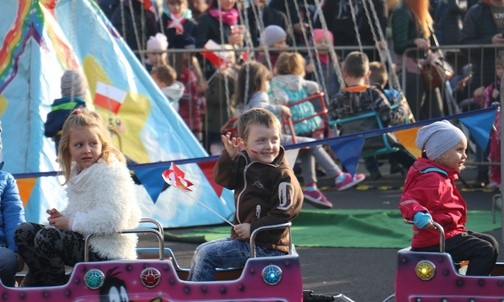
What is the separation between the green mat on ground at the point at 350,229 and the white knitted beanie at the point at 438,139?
2985mm

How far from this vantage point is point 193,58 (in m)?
15.2

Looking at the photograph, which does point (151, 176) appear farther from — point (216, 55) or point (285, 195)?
point (216, 55)

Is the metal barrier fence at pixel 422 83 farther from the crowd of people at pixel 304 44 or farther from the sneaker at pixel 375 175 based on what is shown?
the sneaker at pixel 375 175

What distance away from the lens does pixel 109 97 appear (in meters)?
11.3

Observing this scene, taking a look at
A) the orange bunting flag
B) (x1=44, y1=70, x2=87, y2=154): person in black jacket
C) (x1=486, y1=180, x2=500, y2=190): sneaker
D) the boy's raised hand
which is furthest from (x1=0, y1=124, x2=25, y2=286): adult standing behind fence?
(x1=486, y1=180, x2=500, y2=190): sneaker

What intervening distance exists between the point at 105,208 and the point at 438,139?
190cm

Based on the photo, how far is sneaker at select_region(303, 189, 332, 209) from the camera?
1233cm

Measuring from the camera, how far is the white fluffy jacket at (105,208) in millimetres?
6883

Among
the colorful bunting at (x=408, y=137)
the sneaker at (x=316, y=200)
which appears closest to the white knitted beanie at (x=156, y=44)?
the sneaker at (x=316, y=200)

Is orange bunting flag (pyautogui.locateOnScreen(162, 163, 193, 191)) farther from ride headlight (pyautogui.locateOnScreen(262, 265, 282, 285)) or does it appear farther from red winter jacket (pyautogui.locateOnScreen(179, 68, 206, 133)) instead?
red winter jacket (pyautogui.locateOnScreen(179, 68, 206, 133))

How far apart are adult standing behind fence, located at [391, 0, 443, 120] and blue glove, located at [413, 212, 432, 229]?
7.98 metres

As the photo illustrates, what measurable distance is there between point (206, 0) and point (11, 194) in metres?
10.9

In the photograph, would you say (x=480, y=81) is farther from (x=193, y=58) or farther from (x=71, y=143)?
(x=71, y=143)

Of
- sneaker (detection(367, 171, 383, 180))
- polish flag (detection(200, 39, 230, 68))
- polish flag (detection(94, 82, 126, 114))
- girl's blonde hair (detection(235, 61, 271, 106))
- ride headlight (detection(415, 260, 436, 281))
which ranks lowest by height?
ride headlight (detection(415, 260, 436, 281))
